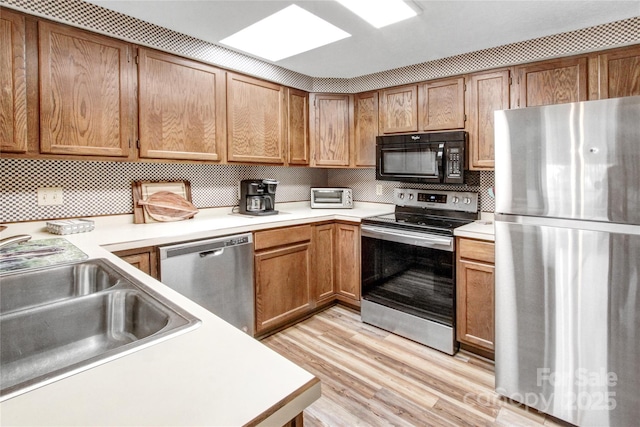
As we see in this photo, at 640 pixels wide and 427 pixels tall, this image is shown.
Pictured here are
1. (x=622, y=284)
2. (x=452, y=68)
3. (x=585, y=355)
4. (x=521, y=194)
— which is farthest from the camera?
(x=452, y=68)

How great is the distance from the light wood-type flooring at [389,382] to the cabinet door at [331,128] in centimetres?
153

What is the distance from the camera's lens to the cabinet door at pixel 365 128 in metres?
3.14

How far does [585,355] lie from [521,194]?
788 millimetres

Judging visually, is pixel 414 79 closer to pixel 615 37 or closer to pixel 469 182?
pixel 469 182

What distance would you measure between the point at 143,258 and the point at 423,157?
2112 millimetres

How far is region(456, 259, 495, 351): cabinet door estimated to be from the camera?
86.9 inches

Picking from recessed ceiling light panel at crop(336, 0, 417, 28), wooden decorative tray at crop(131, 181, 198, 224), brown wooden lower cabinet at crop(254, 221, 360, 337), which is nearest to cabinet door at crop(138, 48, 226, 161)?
wooden decorative tray at crop(131, 181, 198, 224)

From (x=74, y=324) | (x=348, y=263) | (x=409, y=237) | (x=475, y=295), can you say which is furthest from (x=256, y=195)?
(x=74, y=324)

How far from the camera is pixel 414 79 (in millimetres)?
2859

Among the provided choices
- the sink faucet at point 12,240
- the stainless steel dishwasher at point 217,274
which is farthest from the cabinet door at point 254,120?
the sink faucet at point 12,240

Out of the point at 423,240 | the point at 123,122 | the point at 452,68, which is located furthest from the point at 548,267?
the point at 123,122

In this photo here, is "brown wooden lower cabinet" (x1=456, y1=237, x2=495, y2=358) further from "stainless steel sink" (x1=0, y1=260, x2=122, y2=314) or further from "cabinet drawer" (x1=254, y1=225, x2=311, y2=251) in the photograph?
"stainless steel sink" (x1=0, y1=260, x2=122, y2=314)

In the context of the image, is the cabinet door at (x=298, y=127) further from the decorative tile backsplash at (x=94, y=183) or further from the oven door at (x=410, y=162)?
the oven door at (x=410, y=162)

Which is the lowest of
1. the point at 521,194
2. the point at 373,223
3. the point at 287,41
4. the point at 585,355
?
the point at 585,355
